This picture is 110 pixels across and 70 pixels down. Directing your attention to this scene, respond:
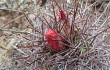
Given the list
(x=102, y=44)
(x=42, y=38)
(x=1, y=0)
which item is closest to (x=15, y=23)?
(x=1, y=0)

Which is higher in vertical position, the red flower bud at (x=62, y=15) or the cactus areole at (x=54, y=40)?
the red flower bud at (x=62, y=15)

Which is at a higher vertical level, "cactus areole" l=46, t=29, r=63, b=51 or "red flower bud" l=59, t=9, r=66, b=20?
"red flower bud" l=59, t=9, r=66, b=20

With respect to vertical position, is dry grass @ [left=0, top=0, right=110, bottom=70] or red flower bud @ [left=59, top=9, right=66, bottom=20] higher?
red flower bud @ [left=59, top=9, right=66, bottom=20]

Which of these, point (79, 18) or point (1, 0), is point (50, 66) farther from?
point (1, 0)

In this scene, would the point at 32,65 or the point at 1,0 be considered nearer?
the point at 32,65

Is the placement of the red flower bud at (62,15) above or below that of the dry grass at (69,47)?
above

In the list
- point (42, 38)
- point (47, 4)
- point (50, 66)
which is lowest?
point (50, 66)

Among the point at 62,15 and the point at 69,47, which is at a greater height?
the point at 62,15

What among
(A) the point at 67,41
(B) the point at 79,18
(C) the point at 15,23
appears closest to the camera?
(A) the point at 67,41
